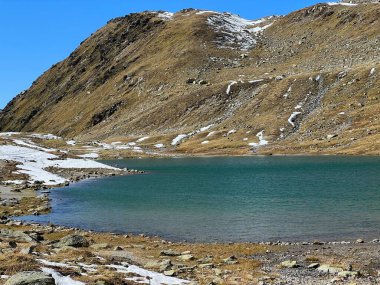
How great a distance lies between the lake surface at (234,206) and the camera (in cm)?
4203

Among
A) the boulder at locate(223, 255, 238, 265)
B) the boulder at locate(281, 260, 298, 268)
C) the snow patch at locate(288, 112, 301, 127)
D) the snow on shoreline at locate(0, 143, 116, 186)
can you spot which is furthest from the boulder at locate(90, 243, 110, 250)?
the snow patch at locate(288, 112, 301, 127)

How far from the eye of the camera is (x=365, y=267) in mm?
27766

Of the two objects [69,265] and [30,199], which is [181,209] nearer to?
[30,199]

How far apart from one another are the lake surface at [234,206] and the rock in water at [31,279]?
22.3 metres

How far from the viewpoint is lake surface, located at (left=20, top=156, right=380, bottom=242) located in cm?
4203

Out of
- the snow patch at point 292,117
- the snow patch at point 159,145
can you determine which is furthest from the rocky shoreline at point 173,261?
the snow patch at point 159,145

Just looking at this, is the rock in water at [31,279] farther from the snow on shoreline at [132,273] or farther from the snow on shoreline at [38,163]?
the snow on shoreline at [38,163]

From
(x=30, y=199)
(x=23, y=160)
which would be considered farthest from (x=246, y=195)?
(x=23, y=160)

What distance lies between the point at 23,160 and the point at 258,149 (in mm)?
85582

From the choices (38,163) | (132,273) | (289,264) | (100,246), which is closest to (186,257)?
(289,264)

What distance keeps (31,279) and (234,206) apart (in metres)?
40.0

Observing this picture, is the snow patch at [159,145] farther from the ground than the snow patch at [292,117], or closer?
closer

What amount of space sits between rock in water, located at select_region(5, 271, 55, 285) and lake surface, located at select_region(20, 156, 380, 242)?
22.3 m

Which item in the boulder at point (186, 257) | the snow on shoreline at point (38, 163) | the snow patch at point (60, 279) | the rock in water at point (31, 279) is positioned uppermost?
the snow on shoreline at point (38, 163)
